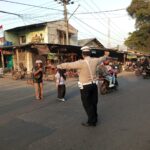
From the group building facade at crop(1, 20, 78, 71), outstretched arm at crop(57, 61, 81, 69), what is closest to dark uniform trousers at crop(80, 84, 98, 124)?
outstretched arm at crop(57, 61, 81, 69)

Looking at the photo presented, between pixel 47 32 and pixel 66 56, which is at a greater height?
pixel 47 32

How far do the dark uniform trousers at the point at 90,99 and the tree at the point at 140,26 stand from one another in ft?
126

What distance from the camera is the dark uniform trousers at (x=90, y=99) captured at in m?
6.63

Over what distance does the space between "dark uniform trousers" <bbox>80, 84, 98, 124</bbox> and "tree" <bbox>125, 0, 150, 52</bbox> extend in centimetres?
3838

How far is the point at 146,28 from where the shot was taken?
4466cm

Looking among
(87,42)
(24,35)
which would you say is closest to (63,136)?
(24,35)

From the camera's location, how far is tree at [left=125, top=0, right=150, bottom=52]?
141ft

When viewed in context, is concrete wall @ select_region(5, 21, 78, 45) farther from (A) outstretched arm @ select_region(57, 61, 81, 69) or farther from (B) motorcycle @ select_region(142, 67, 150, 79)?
(A) outstretched arm @ select_region(57, 61, 81, 69)

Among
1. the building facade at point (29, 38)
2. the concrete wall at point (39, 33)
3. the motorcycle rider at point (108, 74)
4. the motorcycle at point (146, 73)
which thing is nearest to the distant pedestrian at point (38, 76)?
the motorcycle rider at point (108, 74)

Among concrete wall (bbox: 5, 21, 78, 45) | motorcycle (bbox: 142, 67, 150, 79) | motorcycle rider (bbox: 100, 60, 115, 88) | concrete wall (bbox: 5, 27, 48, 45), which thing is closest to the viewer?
motorcycle rider (bbox: 100, 60, 115, 88)

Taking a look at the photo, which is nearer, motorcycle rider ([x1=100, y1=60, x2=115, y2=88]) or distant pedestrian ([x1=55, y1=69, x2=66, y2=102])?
distant pedestrian ([x1=55, y1=69, x2=66, y2=102])

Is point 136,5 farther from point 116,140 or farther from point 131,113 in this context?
point 116,140

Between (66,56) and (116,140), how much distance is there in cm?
2342

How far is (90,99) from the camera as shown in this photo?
6746 millimetres
